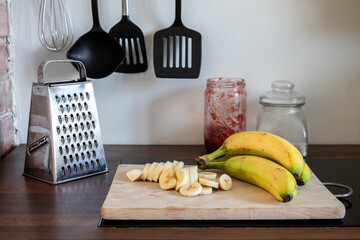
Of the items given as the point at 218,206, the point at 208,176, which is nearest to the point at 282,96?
the point at 208,176

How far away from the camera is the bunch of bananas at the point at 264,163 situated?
3.15ft

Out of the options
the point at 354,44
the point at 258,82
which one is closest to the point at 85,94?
the point at 258,82

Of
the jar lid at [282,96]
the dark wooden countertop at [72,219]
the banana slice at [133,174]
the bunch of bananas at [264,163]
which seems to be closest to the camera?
the dark wooden countertop at [72,219]

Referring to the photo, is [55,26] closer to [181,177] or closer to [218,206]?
[181,177]

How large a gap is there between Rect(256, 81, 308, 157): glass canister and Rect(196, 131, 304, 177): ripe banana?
0.21 metres

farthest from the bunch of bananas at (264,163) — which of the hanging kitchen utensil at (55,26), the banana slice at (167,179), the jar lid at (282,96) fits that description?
the hanging kitchen utensil at (55,26)

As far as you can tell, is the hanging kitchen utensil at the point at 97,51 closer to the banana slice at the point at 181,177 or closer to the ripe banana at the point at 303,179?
the banana slice at the point at 181,177

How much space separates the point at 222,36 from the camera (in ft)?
4.50

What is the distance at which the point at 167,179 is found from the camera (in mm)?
1042

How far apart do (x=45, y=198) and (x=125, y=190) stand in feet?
0.57

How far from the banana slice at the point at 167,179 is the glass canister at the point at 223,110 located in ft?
0.92

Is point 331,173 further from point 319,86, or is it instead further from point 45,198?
point 45,198

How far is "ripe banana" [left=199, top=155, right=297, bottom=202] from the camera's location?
0.94 metres

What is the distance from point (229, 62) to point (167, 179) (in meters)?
0.49
